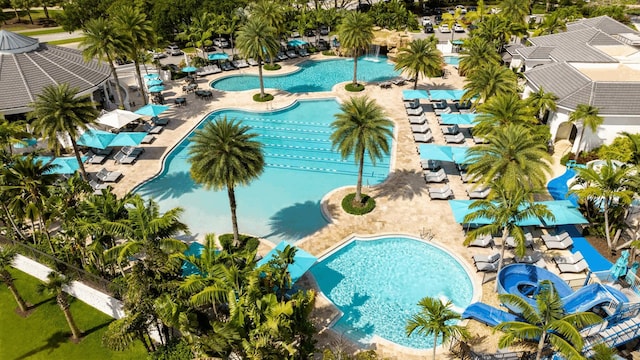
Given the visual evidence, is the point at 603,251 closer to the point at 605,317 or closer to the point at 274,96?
the point at 605,317

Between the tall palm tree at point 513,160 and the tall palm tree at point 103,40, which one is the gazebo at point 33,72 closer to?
the tall palm tree at point 103,40

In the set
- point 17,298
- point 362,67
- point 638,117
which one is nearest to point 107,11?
point 362,67

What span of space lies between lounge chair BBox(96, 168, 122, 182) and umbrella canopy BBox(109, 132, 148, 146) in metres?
2.73

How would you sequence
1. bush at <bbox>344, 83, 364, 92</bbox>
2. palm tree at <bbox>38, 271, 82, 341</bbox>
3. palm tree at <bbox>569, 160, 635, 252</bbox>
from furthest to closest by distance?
bush at <bbox>344, 83, 364, 92</bbox>, palm tree at <bbox>569, 160, 635, 252</bbox>, palm tree at <bbox>38, 271, 82, 341</bbox>

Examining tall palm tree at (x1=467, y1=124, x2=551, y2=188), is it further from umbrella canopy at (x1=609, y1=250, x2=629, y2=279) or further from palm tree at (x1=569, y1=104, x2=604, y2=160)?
palm tree at (x1=569, y1=104, x2=604, y2=160)

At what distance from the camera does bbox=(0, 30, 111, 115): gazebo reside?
132 feet

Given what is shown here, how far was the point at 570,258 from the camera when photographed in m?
27.6

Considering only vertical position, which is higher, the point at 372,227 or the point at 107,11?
the point at 107,11

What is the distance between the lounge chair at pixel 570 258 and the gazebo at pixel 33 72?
43.0 m

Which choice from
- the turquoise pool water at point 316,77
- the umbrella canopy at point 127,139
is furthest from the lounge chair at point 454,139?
the umbrella canopy at point 127,139

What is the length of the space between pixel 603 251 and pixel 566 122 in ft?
47.6

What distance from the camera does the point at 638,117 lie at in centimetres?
3675

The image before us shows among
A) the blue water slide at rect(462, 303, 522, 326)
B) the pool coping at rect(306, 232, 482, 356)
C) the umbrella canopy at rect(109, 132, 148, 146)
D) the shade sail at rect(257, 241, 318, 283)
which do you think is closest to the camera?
the pool coping at rect(306, 232, 482, 356)

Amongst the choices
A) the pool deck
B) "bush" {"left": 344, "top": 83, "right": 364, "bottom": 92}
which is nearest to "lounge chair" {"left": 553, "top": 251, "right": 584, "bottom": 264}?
the pool deck
